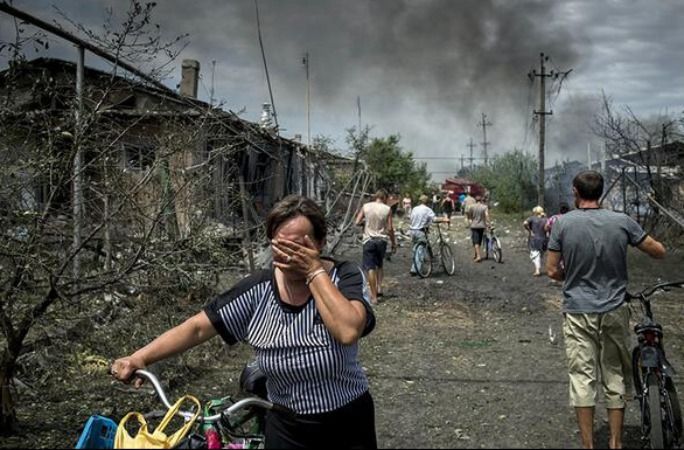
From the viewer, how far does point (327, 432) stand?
2.53m

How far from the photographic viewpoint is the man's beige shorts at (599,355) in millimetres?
4246

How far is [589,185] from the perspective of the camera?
436 centimetres

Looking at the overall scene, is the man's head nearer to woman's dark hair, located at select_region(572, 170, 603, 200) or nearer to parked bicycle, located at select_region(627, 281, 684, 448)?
woman's dark hair, located at select_region(572, 170, 603, 200)

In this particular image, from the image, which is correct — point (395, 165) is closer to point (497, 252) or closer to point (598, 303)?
point (497, 252)

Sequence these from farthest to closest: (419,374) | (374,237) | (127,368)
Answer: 1. (374,237)
2. (419,374)
3. (127,368)

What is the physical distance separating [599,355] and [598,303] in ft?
1.14

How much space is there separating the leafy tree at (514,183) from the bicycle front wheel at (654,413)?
4042cm

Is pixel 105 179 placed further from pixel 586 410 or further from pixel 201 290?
pixel 586 410

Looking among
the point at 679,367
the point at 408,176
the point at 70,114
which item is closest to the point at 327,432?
the point at 70,114

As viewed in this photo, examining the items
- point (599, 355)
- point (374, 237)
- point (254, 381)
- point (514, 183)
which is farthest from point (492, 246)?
point (514, 183)

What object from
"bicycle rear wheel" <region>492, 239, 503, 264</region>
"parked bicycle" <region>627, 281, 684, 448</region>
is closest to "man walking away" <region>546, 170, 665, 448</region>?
"parked bicycle" <region>627, 281, 684, 448</region>

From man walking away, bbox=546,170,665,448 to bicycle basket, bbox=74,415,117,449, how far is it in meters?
3.12

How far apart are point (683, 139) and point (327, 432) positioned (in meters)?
14.2

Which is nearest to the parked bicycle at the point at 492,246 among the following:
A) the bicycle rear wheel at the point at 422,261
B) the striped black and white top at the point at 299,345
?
the bicycle rear wheel at the point at 422,261
